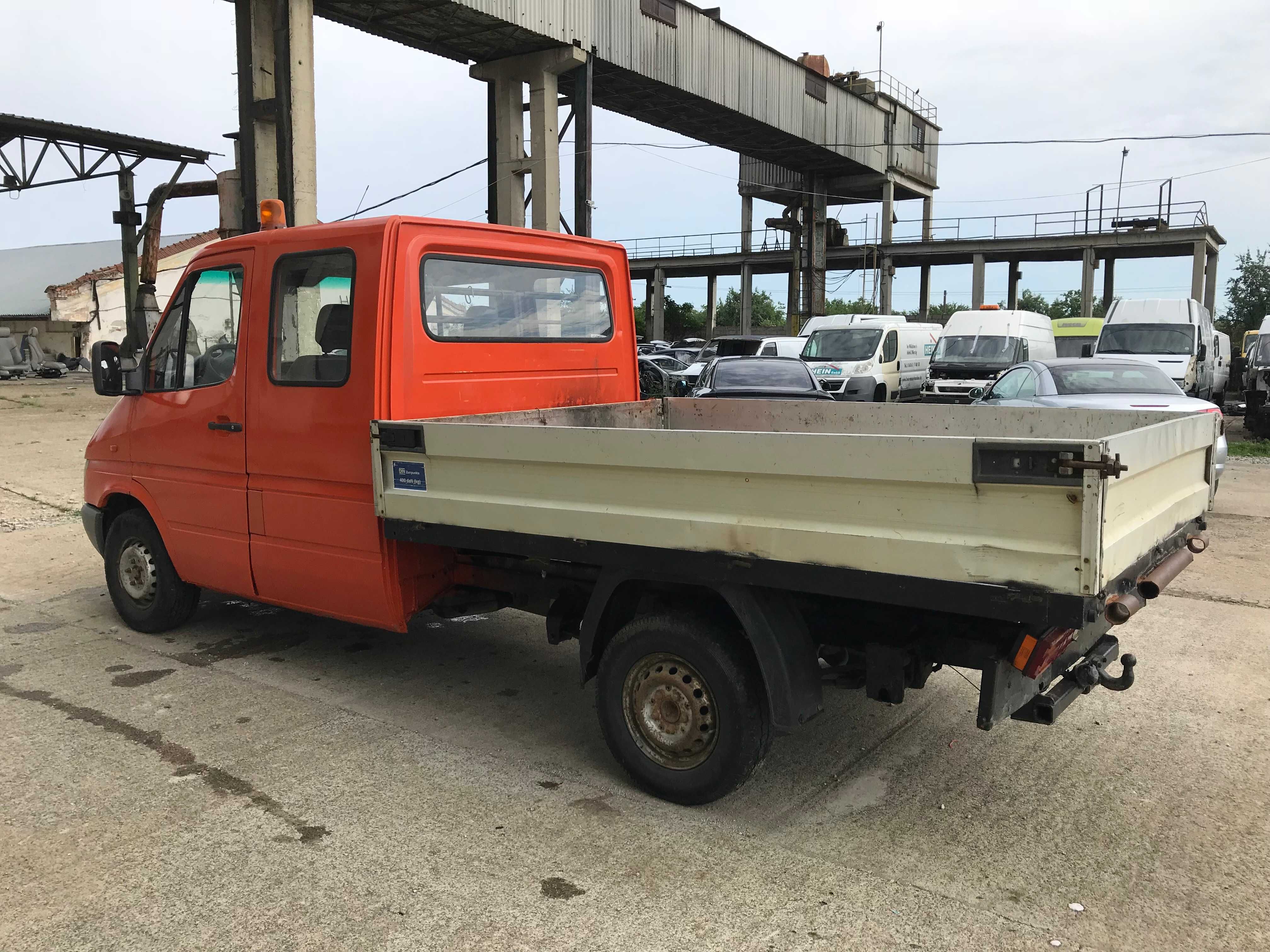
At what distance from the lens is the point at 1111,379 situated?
10.4 m

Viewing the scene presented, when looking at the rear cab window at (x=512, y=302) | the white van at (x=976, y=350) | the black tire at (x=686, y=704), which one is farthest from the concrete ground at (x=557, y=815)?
the white van at (x=976, y=350)

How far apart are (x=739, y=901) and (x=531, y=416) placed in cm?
275

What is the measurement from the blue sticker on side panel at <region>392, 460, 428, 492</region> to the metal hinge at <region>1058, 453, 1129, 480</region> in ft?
8.52

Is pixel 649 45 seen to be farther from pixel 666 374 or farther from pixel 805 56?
pixel 805 56

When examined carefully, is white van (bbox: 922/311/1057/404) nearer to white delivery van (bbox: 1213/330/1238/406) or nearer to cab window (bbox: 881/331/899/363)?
cab window (bbox: 881/331/899/363)

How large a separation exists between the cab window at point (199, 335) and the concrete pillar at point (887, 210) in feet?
126

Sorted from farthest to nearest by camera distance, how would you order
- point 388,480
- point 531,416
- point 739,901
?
1. point 531,416
2. point 388,480
3. point 739,901

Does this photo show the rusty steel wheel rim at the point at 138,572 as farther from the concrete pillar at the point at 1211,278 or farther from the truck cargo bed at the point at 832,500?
the concrete pillar at the point at 1211,278

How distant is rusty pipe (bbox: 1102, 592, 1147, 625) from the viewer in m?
3.12

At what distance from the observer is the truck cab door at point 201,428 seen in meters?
5.22

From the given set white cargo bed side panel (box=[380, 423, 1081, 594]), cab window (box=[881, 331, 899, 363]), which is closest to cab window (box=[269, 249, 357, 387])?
white cargo bed side panel (box=[380, 423, 1081, 594])

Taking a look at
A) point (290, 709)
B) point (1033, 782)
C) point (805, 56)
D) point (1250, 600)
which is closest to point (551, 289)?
point (290, 709)

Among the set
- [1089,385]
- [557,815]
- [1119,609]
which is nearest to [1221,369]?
[1089,385]

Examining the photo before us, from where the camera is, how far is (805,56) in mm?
33281
